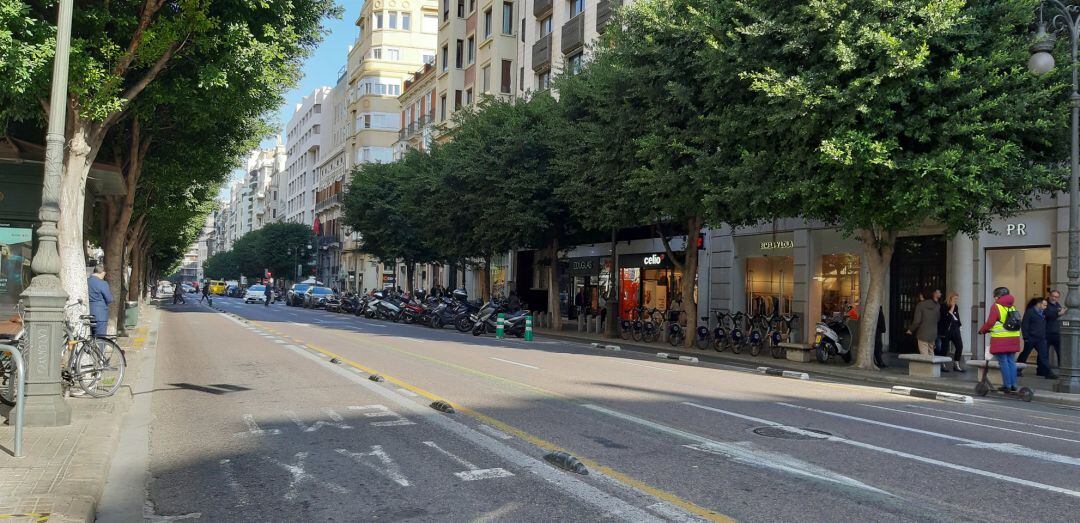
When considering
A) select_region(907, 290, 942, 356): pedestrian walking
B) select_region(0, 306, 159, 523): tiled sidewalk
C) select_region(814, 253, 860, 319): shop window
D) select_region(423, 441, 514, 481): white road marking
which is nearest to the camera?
select_region(0, 306, 159, 523): tiled sidewalk

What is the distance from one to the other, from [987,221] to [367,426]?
14.2 m

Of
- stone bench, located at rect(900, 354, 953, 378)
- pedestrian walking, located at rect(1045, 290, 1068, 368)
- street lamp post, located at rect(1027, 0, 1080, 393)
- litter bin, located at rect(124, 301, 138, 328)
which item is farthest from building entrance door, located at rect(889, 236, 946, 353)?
litter bin, located at rect(124, 301, 138, 328)

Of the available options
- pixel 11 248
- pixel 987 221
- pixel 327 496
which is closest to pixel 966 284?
pixel 987 221

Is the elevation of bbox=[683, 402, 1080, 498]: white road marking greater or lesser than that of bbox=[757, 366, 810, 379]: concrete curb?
greater

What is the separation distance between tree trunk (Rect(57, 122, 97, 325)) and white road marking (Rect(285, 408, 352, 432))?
14.5 feet

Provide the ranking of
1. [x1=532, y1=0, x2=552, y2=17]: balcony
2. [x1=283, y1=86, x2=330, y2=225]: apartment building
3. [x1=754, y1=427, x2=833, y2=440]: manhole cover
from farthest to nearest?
[x1=283, y1=86, x2=330, y2=225]: apartment building, [x1=532, y1=0, x2=552, y2=17]: balcony, [x1=754, y1=427, x2=833, y2=440]: manhole cover

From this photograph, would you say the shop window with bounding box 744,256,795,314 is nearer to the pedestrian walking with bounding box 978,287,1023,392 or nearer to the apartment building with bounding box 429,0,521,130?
the pedestrian walking with bounding box 978,287,1023,392

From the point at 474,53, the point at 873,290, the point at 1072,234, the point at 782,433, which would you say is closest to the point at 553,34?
the point at 474,53

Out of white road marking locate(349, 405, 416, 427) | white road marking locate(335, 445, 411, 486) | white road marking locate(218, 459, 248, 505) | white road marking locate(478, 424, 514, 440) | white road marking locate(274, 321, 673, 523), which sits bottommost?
white road marking locate(218, 459, 248, 505)

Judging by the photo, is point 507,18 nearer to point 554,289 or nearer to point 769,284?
point 554,289

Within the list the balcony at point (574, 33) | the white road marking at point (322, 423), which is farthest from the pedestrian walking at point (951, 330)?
the balcony at point (574, 33)

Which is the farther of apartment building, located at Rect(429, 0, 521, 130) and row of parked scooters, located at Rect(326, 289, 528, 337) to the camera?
apartment building, located at Rect(429, 0, 521, 130)

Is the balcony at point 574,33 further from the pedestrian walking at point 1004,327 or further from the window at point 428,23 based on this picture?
the window at point 428,23

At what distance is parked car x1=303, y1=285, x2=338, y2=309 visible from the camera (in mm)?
51600
